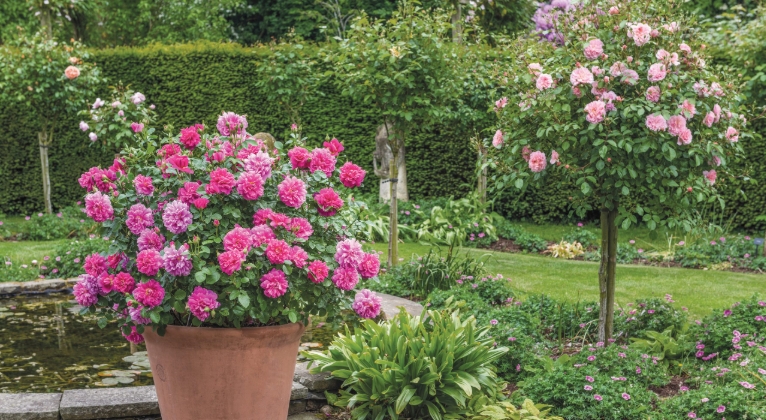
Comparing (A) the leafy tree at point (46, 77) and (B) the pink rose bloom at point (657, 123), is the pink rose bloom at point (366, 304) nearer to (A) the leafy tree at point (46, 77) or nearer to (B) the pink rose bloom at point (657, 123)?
(B) the pink rose bloom at point (657, 123)

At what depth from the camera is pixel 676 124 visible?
410 centimetres

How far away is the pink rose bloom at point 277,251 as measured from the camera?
117 inches

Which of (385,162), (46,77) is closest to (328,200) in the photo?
(385,162)

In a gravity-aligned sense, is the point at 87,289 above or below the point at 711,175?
below

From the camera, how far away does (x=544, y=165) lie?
4.38 metres

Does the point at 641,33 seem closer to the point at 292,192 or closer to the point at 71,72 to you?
the point at 292,192

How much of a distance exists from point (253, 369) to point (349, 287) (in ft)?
1.65

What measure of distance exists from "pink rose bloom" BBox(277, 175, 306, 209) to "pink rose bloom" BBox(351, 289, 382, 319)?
54 centimetres

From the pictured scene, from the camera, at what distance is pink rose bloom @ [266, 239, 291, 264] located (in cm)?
296

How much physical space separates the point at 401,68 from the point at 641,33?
3.01 meters

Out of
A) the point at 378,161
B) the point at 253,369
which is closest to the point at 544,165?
the point at 253,369

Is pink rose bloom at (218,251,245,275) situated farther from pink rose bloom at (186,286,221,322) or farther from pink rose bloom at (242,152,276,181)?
pink rose bloom at (242,152,276,181)

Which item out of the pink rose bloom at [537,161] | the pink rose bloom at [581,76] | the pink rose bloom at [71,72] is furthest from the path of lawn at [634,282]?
the pink rose bloom at [71,72]

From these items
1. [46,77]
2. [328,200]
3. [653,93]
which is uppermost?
[46,77]
